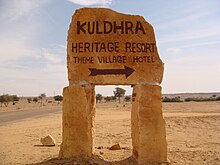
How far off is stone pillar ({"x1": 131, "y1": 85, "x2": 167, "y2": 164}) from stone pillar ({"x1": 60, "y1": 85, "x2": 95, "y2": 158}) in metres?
1.18

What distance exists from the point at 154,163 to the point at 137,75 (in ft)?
6.99

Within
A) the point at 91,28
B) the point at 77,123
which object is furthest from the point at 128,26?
the point at 77,123

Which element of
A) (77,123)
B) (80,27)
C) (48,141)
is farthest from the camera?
(48,141)

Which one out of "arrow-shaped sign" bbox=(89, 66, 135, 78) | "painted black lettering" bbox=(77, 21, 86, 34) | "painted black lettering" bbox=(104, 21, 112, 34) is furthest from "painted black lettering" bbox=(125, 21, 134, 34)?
"painted black lettering" bbox=(77, 21, 86, 34)

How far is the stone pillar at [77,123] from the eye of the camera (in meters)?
7.31

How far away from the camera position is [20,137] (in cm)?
1210

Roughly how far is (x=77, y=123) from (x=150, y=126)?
1.74 metres

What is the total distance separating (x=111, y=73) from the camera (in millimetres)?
7508

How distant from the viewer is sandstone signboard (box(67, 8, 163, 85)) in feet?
24.6

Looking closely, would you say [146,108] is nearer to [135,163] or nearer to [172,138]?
[135,163]

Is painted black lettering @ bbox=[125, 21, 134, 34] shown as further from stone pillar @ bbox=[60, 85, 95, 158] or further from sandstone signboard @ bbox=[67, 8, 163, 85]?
stone pillar @ bbox=[60, 85, 95, 158]

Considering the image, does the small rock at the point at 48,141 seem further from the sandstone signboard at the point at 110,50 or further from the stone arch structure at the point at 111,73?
the sandstone signboard at the point at 110,50

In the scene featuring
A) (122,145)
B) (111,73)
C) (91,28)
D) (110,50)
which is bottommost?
(122,145)

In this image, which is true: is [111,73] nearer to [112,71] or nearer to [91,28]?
[112,71]
